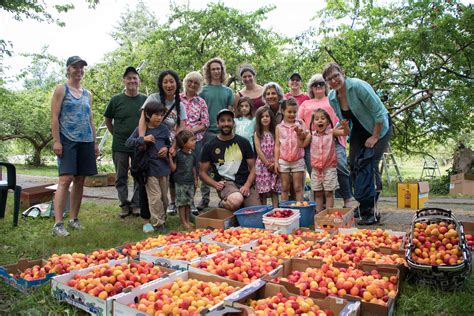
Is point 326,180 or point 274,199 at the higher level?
point 326,180

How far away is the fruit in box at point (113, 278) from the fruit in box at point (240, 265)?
36cm

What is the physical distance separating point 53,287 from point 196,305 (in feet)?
3.63

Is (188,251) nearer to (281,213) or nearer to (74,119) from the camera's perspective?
(281,213)

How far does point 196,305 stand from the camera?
2.31 metres

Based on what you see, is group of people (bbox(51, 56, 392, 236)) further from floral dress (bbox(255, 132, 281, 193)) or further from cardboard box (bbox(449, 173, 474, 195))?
cardboard box (bbox(449, 173, 474, 195))

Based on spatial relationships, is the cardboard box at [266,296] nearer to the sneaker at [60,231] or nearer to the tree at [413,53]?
the sneaker at [60,231]

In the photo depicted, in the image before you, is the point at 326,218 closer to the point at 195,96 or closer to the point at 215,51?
the point at 195,96

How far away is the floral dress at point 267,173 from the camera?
17.6 ft

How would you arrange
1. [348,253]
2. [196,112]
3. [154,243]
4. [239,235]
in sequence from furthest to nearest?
[196,112] < [239,235] < [154,243] < [348,253]

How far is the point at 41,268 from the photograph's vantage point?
3.11 m

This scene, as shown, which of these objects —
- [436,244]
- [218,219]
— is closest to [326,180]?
[218,219]

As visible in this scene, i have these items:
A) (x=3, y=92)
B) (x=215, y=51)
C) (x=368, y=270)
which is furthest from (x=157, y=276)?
(x=3, y=92)

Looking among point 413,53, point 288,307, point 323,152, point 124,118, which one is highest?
point 413,53

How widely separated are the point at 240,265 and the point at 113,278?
35.1 inches
